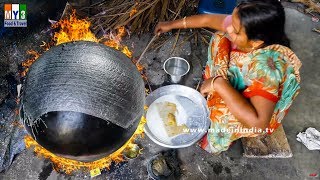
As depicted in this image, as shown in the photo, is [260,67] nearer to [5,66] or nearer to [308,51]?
[308,51]

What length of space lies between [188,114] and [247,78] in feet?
3.65

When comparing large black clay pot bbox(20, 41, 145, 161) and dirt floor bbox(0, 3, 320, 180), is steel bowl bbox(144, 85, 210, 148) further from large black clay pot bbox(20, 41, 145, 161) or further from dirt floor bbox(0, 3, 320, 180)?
large black clay pot bbox(20, 41, 145, 161)

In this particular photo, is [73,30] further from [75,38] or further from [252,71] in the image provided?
[252,71]

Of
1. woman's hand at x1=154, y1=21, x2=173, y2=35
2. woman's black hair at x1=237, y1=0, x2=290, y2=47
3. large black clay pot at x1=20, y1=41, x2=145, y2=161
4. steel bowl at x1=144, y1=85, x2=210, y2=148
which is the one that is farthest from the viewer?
woman's hand at x1=154, y1=21, x2=173, y2=35

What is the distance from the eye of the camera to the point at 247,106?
2355 millimetres

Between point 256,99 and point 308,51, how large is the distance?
7.72ft

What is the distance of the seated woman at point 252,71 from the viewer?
220 cm

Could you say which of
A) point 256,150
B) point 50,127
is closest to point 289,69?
point 256,150

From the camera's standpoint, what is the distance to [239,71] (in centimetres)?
255

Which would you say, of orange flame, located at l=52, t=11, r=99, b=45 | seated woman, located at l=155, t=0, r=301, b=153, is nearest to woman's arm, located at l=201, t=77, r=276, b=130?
seated woman, located at l=155, t=0, r=301, b=153

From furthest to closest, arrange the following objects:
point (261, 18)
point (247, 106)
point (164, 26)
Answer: point (164, 26) < point (247, 106) < point (261, 18)

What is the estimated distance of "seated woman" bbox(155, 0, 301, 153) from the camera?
220cm

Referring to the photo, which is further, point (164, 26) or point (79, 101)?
point (164, 26)

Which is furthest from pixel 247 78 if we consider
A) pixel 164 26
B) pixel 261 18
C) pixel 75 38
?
pixel 75 38
